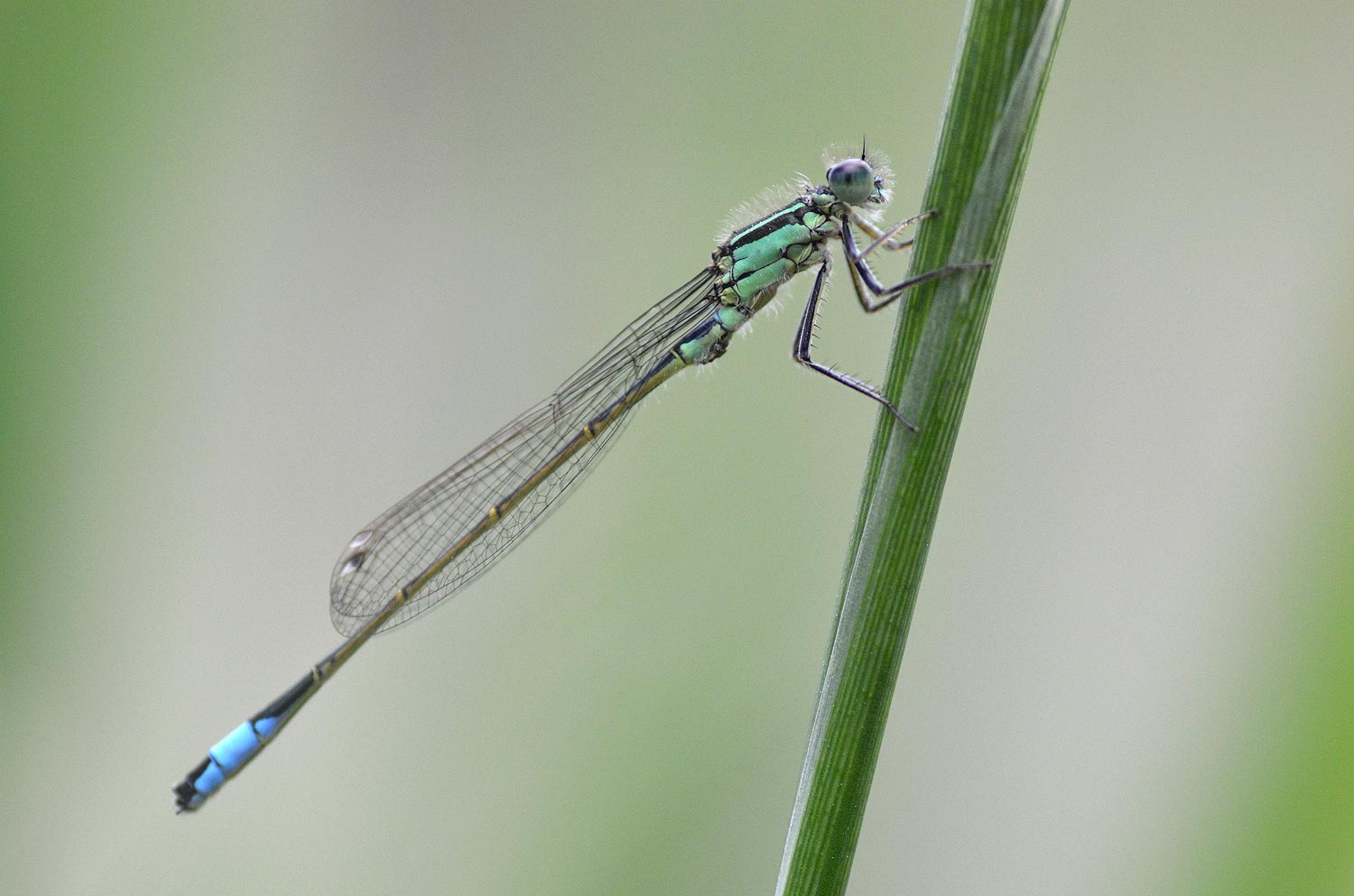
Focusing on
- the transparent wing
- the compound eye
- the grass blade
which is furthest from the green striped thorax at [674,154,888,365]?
the grass blade

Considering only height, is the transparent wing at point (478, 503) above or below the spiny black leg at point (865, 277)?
above

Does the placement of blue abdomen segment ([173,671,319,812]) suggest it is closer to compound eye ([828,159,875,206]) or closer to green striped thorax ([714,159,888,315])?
green striped thorax ([714,159,888,315])

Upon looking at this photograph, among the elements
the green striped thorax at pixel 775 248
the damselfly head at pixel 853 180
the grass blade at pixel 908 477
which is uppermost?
the green striped thorax at pixel 775 248

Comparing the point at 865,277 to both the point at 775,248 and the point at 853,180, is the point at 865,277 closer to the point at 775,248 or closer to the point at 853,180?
the point at 853,180

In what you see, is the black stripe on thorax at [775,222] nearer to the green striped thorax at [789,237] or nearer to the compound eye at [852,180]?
the green striped thorax at [789,237]

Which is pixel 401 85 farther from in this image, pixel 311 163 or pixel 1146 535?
pixel 1146 535

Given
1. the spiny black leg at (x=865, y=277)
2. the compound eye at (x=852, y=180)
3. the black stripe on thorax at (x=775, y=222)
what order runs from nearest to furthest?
the spiny black leg at (x=865, y=277) < the compound eye at (x=852, y=180) < the black stripe on thorax at (x=775, y=222)

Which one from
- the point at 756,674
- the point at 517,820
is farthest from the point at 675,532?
the point at 517,820

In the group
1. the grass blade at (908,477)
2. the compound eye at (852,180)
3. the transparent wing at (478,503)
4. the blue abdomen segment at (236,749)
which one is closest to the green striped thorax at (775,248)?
the compound eye at (852,180)
